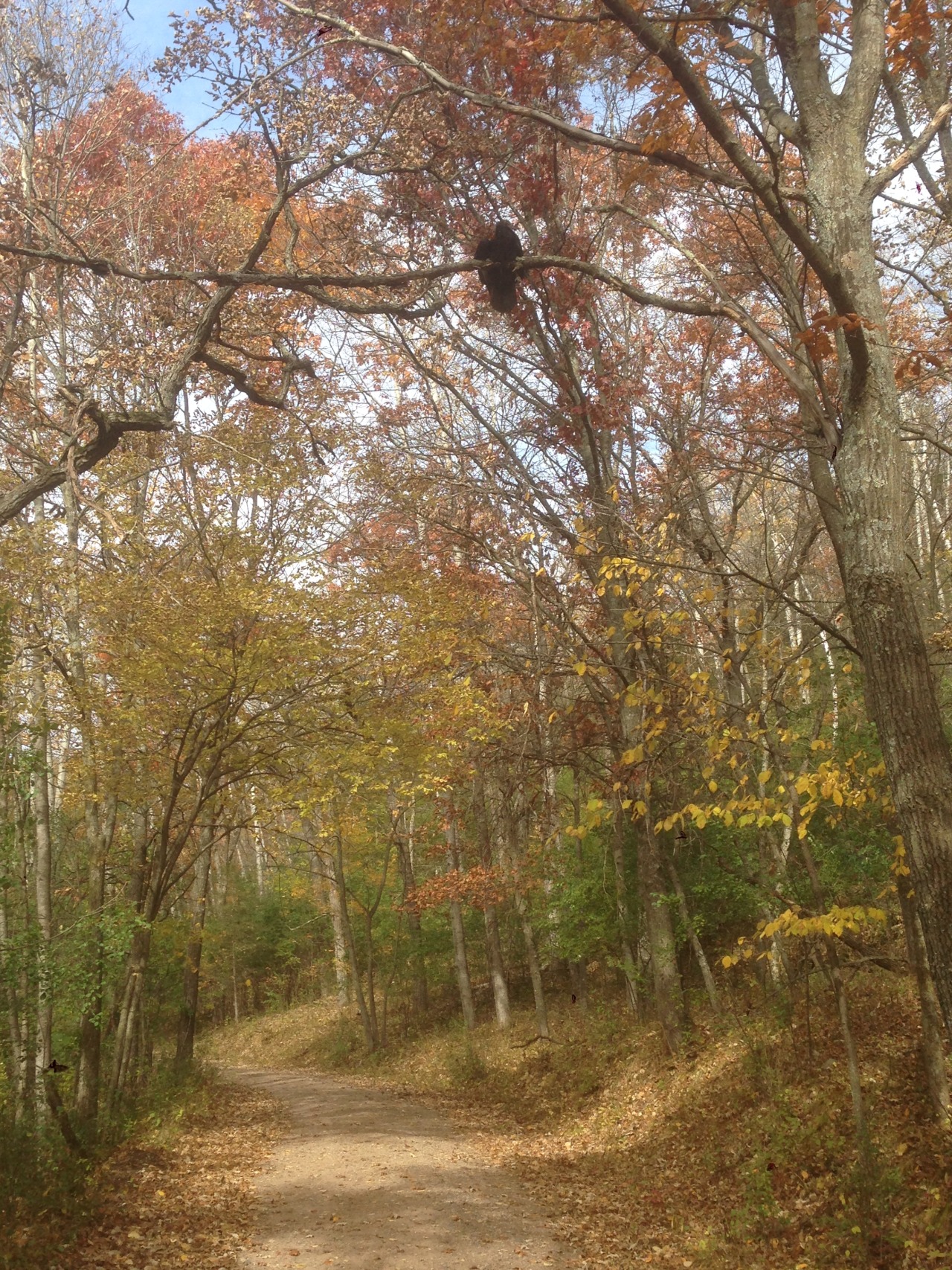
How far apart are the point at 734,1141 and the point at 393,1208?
3.24m

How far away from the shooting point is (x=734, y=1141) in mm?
8250

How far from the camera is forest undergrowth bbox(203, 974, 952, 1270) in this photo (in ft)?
19.7

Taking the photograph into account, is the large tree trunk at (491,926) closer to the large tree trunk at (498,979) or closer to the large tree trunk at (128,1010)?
the large tree trunk at (498,979)

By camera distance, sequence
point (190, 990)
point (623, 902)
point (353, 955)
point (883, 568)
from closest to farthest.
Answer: point (883, 568) < point (623, 902) < point (190, 990) < point (353, 955)

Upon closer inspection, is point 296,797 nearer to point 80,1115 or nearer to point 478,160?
point 80,1115

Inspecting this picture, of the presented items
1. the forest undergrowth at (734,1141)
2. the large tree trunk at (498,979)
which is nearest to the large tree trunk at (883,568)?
the forest undergrowth at (734,1141)

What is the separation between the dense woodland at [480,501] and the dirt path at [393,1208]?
7.47 feet

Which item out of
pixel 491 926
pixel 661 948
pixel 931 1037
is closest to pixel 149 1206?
pixel 661 948

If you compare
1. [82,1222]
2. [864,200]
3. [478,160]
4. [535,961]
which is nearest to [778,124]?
[864,200]

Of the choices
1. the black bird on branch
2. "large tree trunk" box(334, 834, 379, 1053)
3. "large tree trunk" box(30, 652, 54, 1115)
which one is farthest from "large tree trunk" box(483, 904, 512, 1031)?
the black bird on branch

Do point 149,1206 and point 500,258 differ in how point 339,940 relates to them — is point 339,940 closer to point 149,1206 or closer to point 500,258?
point 149,1206

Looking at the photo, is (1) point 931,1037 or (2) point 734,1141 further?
(2) point 734,1141

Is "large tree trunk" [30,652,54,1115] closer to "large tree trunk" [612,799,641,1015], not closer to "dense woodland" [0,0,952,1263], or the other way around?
"dense woodland" [0,0,952,1263]

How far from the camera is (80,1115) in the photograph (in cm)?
988
